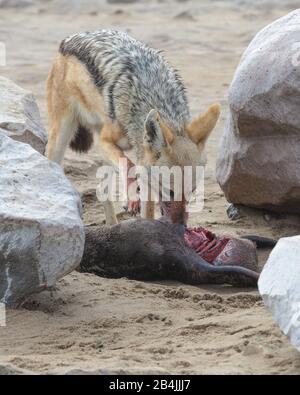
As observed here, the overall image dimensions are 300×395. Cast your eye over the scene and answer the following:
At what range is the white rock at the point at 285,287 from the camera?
16.5 feet

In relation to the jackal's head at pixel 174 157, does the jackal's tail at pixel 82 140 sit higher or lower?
lower

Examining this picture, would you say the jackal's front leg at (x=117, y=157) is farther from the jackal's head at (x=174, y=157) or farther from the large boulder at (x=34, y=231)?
the large boulder at (x=34, y=231)

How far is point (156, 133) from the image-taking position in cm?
754

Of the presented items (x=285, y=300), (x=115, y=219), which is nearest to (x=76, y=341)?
(x=285, y=300)

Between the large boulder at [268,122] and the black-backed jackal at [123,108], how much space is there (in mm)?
305

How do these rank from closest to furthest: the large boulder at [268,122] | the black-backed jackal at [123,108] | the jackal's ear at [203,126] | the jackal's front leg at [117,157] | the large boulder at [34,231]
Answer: the large boulder at [34,231]
the large boulder at [268,122]
the black-backed jackal at [123,108]
the jackal's ear at [203,126]
the jackal's front leg at [117,157]

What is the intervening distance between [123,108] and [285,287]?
11.6 feet

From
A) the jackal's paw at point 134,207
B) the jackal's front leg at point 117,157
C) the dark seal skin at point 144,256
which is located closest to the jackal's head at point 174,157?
the dark seal skin at point 144,256

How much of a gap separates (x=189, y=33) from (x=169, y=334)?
11.1 metres

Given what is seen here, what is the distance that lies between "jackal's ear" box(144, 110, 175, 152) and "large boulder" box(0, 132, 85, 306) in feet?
4.07

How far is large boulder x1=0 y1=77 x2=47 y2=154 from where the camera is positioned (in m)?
8.25

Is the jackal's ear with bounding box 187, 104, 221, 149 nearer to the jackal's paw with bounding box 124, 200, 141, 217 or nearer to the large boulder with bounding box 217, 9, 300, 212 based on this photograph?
the large boulder with bounding box 217, 9, 300, 212

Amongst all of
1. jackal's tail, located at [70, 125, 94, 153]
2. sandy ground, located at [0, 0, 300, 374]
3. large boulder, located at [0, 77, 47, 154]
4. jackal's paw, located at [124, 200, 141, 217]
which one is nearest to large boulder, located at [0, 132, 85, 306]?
sandy ground, located at [0, 0, 300, 374]
